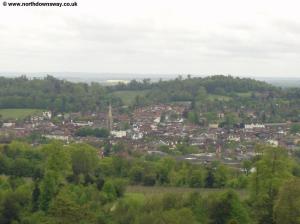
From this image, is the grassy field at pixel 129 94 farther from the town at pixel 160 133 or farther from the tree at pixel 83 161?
the tree at pixel 83 161

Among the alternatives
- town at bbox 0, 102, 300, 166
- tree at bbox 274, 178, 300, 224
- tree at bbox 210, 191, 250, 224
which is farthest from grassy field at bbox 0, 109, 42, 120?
tree at bbox 274, 178, 300, 224

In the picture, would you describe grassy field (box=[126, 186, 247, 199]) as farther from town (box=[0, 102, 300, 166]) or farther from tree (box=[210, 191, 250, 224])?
town (box=[0, 102, 300, 166])

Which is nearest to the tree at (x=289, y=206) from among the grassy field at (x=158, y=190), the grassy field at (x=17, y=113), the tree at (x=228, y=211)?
the tree at (x=228, y=211)

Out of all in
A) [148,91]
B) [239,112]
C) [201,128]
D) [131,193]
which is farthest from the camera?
[148,91]

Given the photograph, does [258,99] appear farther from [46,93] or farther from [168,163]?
[168,163]

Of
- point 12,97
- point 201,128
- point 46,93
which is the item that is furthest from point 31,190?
point 46,93

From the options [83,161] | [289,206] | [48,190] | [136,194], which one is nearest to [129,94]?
[83,161]
